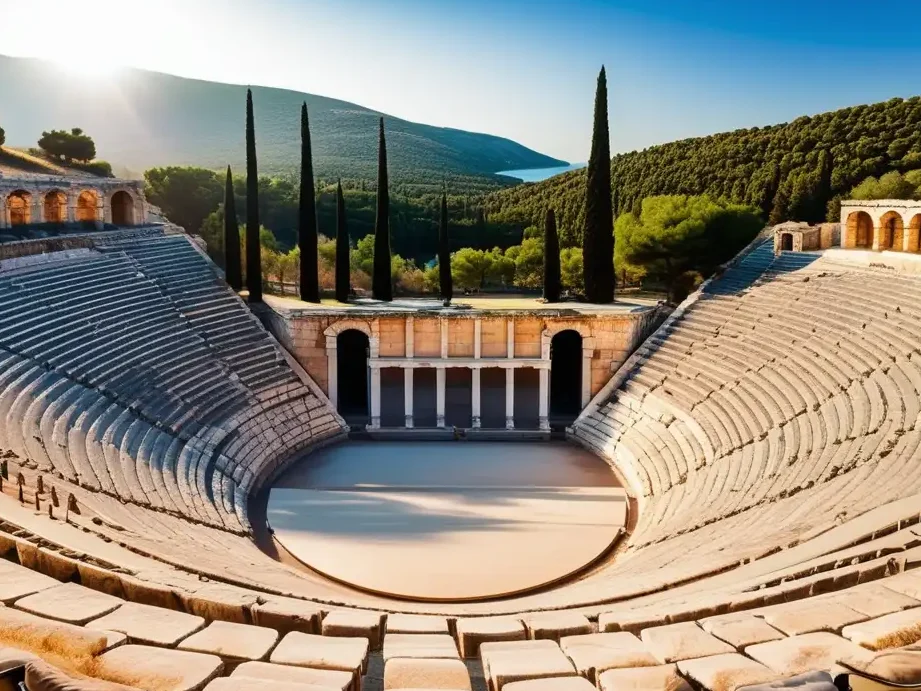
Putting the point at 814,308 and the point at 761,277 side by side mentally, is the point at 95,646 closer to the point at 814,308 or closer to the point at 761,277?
the point at 814,308

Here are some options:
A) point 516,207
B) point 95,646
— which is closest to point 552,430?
point 95,646

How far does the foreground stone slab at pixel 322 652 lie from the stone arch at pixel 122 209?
2837 cm

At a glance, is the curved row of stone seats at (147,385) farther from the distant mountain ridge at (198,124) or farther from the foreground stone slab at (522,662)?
the distant mountain ridge at (198,124)

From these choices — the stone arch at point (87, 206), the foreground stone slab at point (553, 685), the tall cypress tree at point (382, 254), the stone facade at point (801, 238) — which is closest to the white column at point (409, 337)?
the tall cypress tree at point (382, 254)

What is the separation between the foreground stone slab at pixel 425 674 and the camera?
4.54 meters

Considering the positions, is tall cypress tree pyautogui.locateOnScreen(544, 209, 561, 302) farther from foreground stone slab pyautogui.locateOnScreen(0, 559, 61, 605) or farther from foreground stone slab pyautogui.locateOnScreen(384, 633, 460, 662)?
foreground stone slab pyautogui.locateOnScreen(0, 559, 61, 605)

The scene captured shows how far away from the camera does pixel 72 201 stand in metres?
28.4

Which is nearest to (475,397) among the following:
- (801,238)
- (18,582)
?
(801,238)

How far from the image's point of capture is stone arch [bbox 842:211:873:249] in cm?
2644

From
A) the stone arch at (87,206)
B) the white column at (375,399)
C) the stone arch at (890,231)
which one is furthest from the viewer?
the stone arch at (87,206)

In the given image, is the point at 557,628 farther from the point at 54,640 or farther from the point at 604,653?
the point at 54,640

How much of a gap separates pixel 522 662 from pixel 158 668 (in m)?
1.93

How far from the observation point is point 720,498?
15398mm

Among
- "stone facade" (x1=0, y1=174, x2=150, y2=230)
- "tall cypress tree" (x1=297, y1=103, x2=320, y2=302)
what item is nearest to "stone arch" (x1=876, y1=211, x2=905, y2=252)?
"tall cypress tree" (x1=297, y1=103, x2=320, y2=302)
